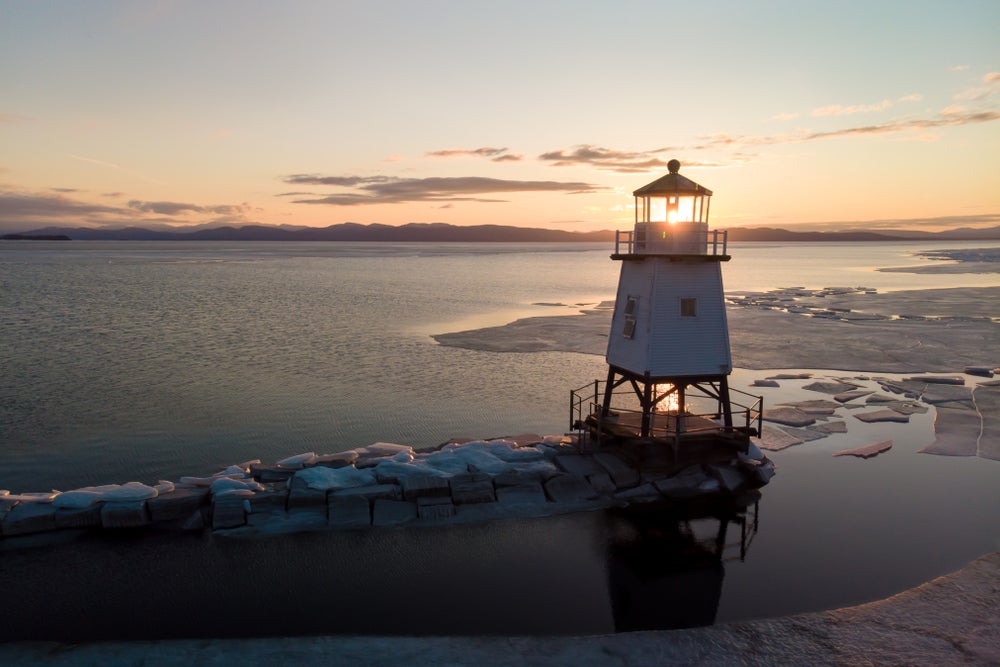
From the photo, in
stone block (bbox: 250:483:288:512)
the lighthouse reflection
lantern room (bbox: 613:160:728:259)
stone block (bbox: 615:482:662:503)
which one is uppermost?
lantern room (bbox: 613:160:728:259)

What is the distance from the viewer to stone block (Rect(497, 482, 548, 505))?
16.1m

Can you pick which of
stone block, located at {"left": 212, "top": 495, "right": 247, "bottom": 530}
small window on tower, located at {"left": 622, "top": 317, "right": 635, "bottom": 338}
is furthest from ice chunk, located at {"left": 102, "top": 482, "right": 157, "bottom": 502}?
small window on tower, located at {"left": 622, "top": 317, "right": 635, "bottom": 338}

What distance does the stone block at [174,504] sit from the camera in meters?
14.8

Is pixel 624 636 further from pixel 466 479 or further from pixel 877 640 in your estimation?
pixel 466 479

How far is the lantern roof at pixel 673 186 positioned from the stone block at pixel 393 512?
402 inches

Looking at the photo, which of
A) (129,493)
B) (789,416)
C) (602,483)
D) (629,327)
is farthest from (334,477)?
(789,416)

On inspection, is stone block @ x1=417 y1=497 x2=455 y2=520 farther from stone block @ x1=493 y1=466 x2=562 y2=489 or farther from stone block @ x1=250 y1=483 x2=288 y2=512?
stone block @ x1=250 y1=483 x2=288 y2=512

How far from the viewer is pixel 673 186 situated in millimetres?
17469

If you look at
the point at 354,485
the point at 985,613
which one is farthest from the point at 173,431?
the point at 985,613

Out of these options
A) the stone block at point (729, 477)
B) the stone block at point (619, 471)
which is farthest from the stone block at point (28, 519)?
the stone block at point (729, 477)

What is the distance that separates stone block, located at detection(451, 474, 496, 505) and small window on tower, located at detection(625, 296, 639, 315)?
6068 mm

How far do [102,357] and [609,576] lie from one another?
2827cm

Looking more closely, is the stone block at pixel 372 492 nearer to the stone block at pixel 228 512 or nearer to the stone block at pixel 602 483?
the stone block at pixel 228 512

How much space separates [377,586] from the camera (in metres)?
12.7
